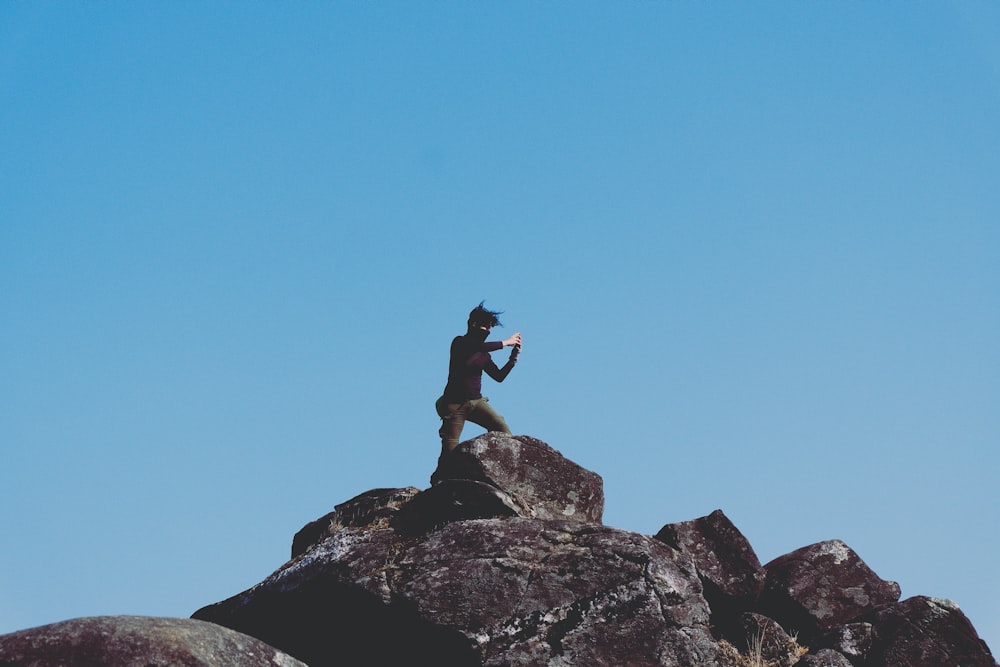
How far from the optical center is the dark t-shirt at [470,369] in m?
24.1

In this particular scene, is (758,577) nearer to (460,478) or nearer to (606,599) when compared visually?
(606,599)

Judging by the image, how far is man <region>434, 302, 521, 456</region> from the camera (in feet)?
78.9

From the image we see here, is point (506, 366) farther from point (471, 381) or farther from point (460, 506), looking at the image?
point (460, 506)

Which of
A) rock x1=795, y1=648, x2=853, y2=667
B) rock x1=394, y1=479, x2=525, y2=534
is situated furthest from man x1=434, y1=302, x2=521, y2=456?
rock x1=795, y1=648, x2=853, y2=667

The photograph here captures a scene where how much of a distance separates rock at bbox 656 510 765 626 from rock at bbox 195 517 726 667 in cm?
104

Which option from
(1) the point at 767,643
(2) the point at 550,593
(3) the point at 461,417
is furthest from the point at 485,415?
(1) the point at 767,643

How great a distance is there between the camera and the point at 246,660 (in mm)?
17219

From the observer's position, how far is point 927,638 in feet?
69.5

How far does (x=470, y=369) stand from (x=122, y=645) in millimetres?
9675

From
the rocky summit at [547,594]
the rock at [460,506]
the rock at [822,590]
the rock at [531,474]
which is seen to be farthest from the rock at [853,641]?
the rock at [460,506]

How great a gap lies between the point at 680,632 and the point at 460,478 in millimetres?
5116

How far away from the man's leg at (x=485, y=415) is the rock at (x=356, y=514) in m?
1.98

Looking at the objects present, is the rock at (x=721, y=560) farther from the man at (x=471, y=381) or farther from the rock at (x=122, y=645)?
the rock at (x=122, y=645)

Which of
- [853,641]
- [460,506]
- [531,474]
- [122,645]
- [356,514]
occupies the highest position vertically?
[531,474]
